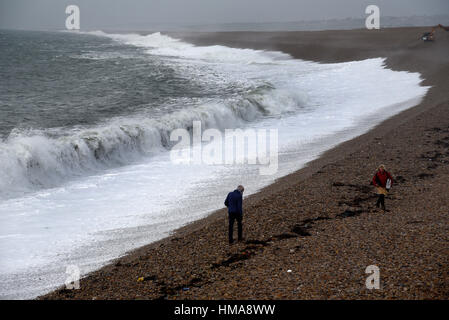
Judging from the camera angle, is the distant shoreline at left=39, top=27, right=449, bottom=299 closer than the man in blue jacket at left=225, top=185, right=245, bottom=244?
Yes

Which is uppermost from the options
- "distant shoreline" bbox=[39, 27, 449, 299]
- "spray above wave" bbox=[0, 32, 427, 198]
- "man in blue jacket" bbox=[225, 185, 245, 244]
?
"spray above wave" bbox=[0, 32, 427, 198]

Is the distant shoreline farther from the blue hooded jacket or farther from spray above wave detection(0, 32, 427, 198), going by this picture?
spray above wave detection(0, 32, 427, 198)

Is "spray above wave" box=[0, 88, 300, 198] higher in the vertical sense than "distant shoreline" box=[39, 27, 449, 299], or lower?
higher

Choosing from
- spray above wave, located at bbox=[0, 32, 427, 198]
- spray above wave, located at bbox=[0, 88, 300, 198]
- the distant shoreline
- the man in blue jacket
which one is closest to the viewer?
the distant shoreline

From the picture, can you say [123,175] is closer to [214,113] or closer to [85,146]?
[85,146]

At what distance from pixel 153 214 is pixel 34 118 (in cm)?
1480

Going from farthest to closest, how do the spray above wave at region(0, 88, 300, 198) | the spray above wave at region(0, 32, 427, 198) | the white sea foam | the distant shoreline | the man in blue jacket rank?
the spray above wave at region(0, 32, 427, 198) < the spray above wave at region(0, 88, 300, 198) < the white sea foam < the man in blue jacket < the distant shoreline

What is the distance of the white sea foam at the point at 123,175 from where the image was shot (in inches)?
444

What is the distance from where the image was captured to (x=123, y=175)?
692 inches

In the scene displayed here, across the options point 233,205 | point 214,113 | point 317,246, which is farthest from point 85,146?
point 317,246

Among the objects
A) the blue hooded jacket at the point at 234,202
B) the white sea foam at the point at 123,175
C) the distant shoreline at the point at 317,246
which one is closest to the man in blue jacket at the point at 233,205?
the blue hooded jacket at the point at 234,202

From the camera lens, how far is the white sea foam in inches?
444

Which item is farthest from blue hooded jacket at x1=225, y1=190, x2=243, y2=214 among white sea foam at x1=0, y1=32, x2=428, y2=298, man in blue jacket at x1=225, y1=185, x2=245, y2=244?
white sea foam at x1=0, y1=32, x2=428, y2=298

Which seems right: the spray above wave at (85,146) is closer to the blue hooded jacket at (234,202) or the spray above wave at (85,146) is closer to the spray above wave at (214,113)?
the spray above wave at (214,113)
